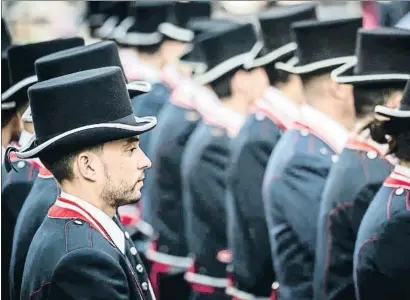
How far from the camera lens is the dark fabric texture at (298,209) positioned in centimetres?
278

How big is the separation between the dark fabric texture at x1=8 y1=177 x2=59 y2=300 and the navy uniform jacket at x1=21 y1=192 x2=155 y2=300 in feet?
0.91

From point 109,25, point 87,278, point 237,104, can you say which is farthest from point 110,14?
point 87,278

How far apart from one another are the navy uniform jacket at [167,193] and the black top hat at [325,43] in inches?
20.1

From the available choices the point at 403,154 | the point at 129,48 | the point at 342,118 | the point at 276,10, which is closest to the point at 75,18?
the point at 129,48

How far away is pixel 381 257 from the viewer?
228cm

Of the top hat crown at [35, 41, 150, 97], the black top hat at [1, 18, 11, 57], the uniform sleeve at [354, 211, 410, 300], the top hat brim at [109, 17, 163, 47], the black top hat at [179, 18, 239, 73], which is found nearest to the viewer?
the uniform sleeve at [354, 211, 410, 300]

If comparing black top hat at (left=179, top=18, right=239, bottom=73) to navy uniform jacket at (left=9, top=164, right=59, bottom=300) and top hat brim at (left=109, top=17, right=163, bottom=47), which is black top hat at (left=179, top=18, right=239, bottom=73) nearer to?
top hat brim at (left=109, top=17, right=163, bottom=47)

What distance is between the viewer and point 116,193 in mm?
2225

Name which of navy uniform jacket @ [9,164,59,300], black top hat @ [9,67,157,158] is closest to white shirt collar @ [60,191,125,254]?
black top hat @ [9,67,157,158]

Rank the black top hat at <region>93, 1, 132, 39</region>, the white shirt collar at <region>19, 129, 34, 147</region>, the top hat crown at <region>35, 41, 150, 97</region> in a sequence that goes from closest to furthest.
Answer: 1. the top hat crown at <region>35, 41, 150, 97</region>
2. the white shirt collar at <region>19, 129, 34, 147</region>
3. the black top hat at <region>93, 1, 132, 39</region>

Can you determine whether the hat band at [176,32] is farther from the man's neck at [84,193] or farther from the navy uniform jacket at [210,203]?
the man's neck at [84,193]

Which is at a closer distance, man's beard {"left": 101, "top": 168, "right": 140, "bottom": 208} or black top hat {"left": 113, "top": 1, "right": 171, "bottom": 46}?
man's beard {"left": 101, "top": 168, "right": 140, "bottom": 208}

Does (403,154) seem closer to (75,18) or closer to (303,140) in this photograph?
(303,140)

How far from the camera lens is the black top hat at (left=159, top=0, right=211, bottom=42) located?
3.04 meters
